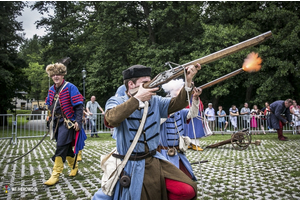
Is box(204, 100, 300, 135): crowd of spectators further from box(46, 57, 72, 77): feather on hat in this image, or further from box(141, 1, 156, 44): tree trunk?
box(46, 57, 72, 77): feather on hat

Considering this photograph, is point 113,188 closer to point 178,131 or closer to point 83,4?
point 178,131

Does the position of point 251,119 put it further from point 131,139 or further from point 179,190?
point 131,139

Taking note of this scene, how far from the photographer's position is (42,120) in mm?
15242

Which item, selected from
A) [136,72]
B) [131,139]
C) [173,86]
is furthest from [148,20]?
[131,139]

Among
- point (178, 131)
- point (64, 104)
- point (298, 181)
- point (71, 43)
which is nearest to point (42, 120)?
point (64, 104)

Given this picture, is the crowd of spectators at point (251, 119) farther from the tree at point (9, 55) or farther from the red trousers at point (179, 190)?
the tree at point (9, 55)

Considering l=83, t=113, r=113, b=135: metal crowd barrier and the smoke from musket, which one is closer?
the smoke from musket

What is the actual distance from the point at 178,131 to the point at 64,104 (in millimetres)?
2493

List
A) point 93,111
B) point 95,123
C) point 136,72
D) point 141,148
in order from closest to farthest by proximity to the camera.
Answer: point 141,148, point 136,72, point 93,111, point 95,123

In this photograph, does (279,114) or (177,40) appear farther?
(177,40)

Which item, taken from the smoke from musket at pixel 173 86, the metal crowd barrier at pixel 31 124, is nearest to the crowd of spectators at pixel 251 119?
the metal crowd barrier at pixel 31 124

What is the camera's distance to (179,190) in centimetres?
276

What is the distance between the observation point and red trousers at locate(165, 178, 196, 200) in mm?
2739

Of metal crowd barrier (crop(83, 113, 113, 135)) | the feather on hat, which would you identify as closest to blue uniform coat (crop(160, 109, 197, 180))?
the feather on hat
